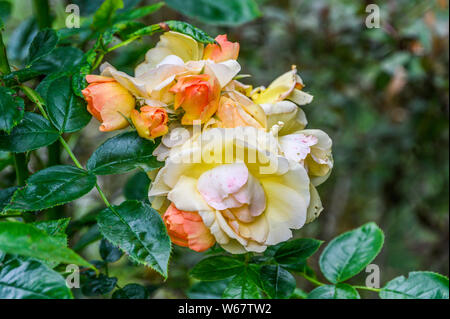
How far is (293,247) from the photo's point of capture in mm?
594

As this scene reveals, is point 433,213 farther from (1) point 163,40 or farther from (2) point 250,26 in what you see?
(1) point 163,40

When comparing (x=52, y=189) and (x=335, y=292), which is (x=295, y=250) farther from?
(x=52, y=189)

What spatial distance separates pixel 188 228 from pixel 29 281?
0.15 meters

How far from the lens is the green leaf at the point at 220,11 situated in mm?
806

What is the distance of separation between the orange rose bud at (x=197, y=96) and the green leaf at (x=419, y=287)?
1.16 feet

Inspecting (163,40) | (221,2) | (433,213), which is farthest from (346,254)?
(433,213)

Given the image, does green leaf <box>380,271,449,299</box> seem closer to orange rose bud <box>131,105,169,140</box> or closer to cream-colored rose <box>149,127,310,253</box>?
cream-colored rose <box>149,127,310,253</box>

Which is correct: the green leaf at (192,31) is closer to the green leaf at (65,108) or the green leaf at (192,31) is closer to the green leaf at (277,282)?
the green leaf at (65,108)

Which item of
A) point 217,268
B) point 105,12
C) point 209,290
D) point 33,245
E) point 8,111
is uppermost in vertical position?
point 105,12

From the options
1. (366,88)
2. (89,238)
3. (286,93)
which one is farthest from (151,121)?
(366,88)

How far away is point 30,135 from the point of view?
0.50 m

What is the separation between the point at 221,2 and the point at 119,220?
20.8 inches

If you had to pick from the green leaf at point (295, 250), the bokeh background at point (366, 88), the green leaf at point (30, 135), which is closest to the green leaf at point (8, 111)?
the green leaf at point (30, 135)

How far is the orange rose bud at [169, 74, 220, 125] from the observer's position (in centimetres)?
46
